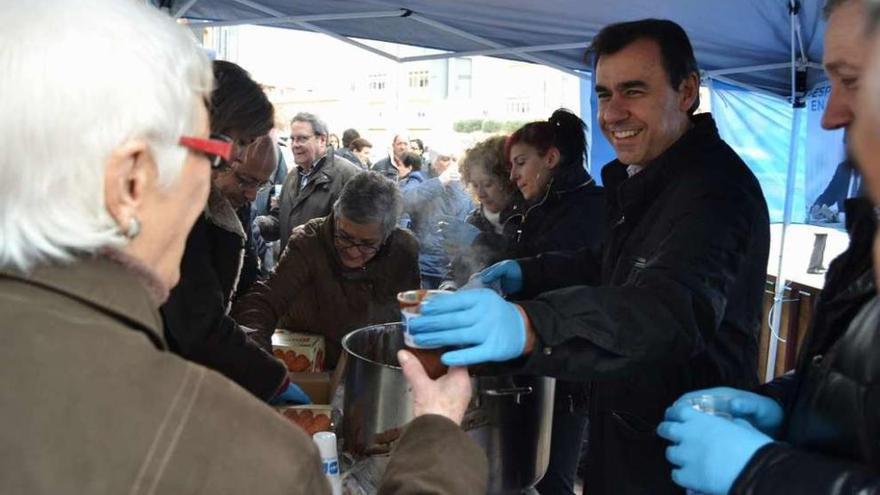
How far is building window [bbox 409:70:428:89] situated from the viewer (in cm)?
2562

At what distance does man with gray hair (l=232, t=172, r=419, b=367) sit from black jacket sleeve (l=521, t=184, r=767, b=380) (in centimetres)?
138

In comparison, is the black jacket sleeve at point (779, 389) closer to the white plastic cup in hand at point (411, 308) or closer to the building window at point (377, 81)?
the white plastic cup in hand at point (411, 308)

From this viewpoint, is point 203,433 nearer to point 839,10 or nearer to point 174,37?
point 174,37

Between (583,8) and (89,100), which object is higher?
(583,8)

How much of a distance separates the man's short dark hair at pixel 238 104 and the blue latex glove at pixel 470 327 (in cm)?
85

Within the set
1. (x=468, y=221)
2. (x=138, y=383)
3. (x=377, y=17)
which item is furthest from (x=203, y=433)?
(x=377, y=17)

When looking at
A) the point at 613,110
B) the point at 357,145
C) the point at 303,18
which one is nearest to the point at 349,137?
the point at 357,145

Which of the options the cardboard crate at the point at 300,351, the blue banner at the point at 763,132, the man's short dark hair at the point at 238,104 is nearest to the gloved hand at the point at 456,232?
the cardboard crate at the point at 300,351

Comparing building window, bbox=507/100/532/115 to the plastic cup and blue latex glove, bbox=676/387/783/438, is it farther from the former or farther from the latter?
the plastic cup

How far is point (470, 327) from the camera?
150cm

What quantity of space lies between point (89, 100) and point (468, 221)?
12.6 ft

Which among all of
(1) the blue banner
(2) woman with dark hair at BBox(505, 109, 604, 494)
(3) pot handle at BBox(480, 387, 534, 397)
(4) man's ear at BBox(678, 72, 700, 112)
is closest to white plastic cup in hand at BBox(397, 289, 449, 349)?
(3) pot handle at BBox(480, 387, 534, 397)

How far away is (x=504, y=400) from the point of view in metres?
1.81

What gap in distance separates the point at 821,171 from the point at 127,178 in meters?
5.18
